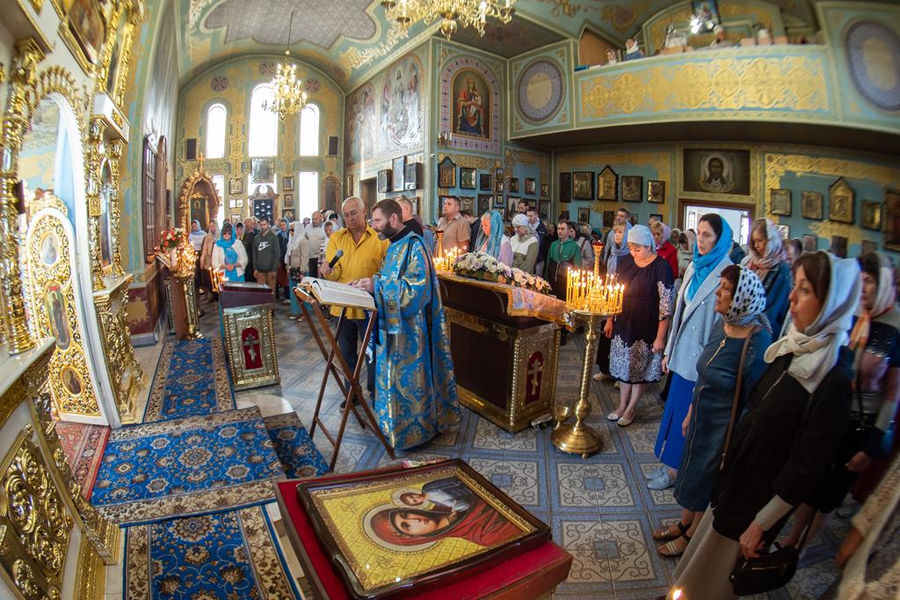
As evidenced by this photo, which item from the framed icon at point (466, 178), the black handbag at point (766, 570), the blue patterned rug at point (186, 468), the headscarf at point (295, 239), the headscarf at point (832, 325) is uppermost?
the framed icon at point (466, 178)

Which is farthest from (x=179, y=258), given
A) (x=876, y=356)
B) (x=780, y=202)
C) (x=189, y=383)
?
(x=780, y=202)

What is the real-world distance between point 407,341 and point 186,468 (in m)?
1.76

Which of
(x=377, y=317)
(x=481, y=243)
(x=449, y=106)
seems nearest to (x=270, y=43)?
(x=449, y=106)

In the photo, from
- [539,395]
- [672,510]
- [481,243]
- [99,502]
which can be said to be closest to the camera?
[99,502]

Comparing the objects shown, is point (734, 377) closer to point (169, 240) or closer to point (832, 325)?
point (832, 325)

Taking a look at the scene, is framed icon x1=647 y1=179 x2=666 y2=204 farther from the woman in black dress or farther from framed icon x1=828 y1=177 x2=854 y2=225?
the woman in black dress

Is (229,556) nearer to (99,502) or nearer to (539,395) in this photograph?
(99,502)

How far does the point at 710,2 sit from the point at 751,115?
405 cm

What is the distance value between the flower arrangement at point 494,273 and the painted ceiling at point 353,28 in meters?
7.97

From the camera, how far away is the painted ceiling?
10.8m

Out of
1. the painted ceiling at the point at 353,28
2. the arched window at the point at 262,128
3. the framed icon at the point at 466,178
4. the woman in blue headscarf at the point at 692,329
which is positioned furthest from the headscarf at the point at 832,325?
the arched window at the point at 262,128

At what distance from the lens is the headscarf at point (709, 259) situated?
3.19 meters

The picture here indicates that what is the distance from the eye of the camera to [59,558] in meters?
1.92

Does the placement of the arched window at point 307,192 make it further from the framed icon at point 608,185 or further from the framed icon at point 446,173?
the framed icon at point 608,185
